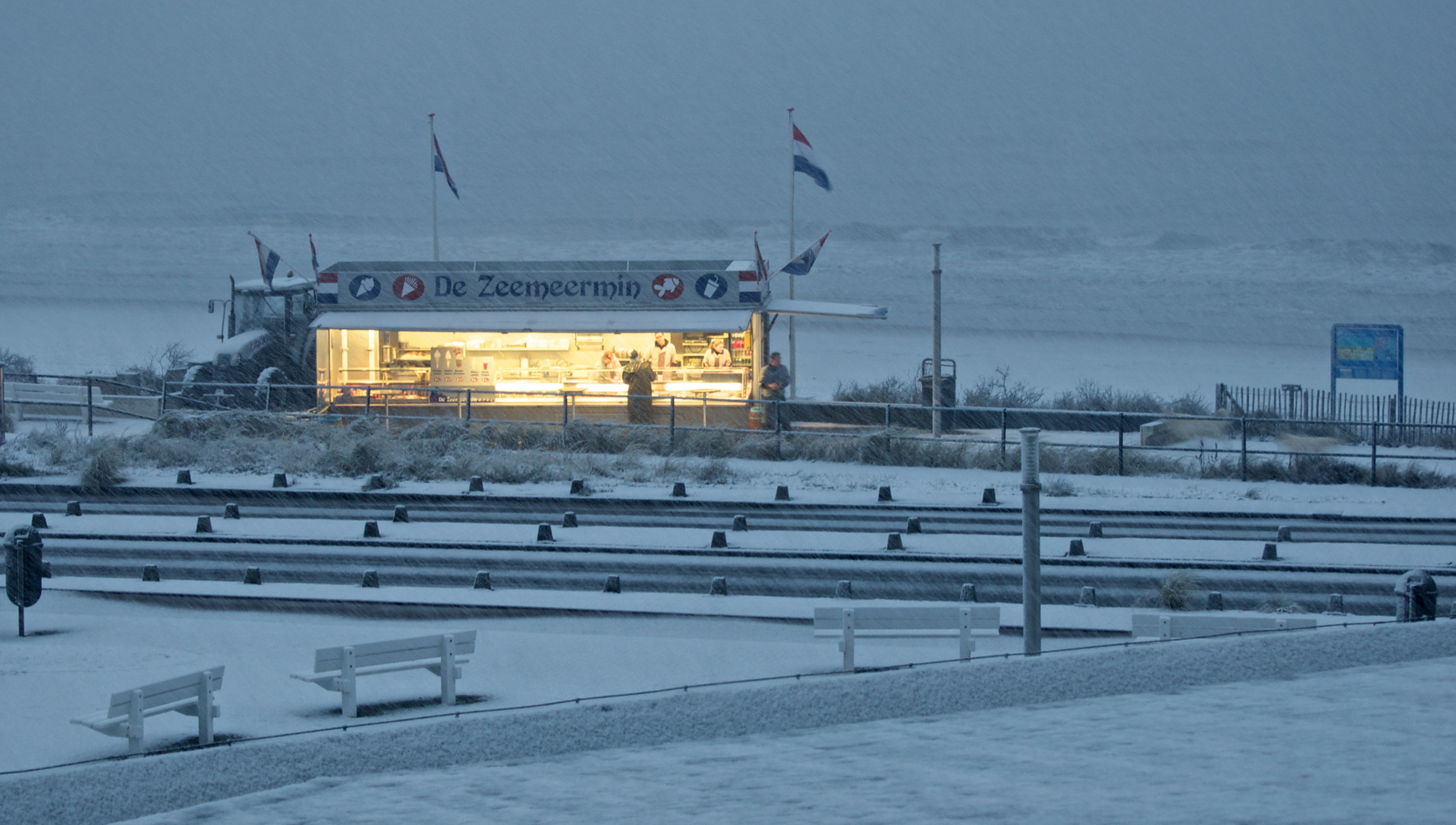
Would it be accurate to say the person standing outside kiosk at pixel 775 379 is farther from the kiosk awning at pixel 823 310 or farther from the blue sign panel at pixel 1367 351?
the blue sign panel at pixel 1367 351

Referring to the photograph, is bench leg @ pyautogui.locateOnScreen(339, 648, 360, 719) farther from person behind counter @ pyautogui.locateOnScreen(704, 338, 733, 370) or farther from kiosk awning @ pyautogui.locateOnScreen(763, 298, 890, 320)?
kiosk awning @ pyautogui.locateOnScreen(763, 298, 890, 320)

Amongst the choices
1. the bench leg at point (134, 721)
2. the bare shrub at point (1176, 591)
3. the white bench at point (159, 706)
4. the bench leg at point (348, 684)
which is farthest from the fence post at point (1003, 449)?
the bench leg at point (134, 721)

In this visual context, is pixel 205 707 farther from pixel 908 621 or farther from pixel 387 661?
pixel 908 621

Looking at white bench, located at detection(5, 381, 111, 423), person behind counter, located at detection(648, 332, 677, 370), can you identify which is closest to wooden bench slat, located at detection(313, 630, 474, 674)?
person behind counter, located at detection(648, 332, 677, 370)

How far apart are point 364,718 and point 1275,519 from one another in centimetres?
1265

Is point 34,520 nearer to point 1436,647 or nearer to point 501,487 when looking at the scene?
point 501,487

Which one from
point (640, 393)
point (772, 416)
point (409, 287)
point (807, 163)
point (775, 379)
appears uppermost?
point (807, 163)

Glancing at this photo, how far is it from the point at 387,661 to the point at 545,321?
1912 centimetres

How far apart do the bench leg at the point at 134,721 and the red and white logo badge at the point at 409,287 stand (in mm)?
21458

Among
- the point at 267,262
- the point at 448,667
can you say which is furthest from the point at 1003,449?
the point at 267,262

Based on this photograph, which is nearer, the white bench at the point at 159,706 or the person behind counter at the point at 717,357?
the white bench at the point at 159,706

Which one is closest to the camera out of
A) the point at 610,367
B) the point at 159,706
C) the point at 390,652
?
the point at 159,706

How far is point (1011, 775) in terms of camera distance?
18.5 ft

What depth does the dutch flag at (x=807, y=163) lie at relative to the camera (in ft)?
101
